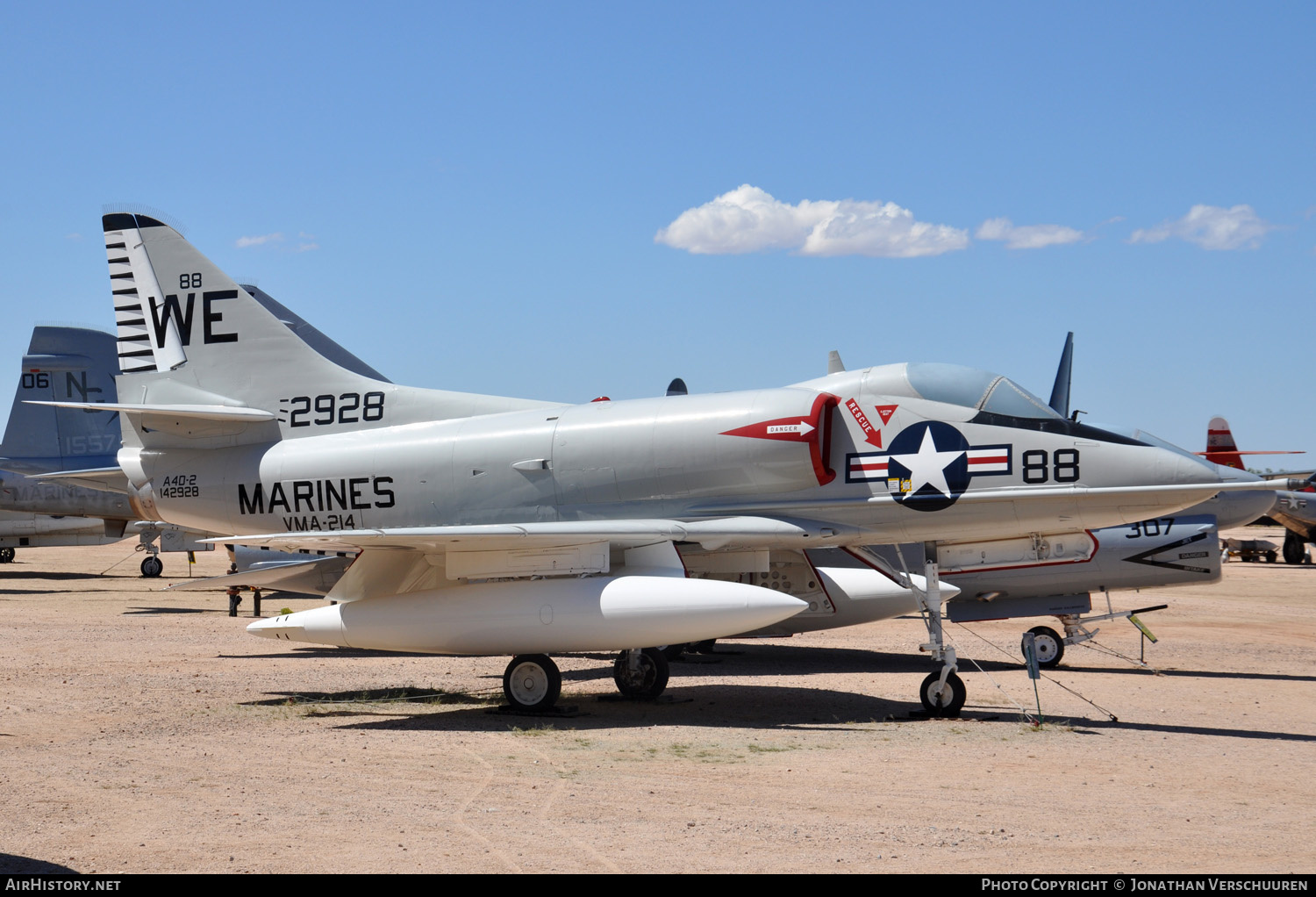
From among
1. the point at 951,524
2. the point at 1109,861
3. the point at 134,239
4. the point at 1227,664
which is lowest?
the point at 1227,664

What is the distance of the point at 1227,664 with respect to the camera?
16484 mm

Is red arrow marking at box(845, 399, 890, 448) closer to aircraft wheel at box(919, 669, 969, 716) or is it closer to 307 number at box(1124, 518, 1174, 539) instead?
aircraft wheel at box(919, 669, 969, 716)

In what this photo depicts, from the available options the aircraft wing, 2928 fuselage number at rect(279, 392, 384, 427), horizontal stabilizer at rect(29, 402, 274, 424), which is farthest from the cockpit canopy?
horizontal stabilizer at rect(29, 402, 274, 424)

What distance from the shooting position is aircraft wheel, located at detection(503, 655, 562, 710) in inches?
449

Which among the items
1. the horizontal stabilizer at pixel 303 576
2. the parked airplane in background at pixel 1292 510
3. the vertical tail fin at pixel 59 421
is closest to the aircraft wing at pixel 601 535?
the horizontal stabilizer at pixel 303 576

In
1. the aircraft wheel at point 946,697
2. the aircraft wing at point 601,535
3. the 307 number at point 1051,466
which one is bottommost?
the aircraft wheel at point 946,697

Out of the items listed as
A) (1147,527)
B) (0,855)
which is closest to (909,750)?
(0,855)

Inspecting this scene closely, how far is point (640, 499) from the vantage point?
38.0 ft

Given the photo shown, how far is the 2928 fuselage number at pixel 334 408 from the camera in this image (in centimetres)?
1337

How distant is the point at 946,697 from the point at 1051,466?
2495 millimetres

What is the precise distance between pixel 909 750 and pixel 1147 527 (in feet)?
26.9

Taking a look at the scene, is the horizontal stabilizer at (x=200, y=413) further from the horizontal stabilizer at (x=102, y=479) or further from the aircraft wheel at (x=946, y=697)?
the aircraft wheel at (x=946, y=697)

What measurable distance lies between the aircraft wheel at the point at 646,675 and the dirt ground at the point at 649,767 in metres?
0.30
